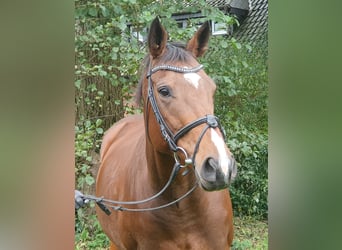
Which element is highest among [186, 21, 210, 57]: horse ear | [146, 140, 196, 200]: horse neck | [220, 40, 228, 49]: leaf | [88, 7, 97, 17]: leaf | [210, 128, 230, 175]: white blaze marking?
[88, 7, 97, 17]: leaf

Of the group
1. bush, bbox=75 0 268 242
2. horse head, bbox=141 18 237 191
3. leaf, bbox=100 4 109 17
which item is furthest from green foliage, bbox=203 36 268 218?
horse head, bbox=141 18 237 191

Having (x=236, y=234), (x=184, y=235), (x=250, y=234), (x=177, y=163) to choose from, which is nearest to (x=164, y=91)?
(x=177, y=163)

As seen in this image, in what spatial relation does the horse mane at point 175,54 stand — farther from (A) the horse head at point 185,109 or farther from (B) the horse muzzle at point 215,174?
(B) the horse muzzle at point 215,174

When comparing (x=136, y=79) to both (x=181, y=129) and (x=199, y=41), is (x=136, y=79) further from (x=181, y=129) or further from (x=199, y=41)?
(x=181, y=129)

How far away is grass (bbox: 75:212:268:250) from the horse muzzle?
1897mm

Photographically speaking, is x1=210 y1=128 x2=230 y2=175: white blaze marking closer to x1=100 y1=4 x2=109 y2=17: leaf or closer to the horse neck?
the horse neck

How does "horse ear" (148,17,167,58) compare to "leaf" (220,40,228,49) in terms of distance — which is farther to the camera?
"leaf" (220,40,228,49)

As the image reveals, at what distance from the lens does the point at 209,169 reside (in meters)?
1.16

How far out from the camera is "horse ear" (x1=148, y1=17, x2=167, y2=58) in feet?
4.95

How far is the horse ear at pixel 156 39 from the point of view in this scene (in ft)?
4.95
